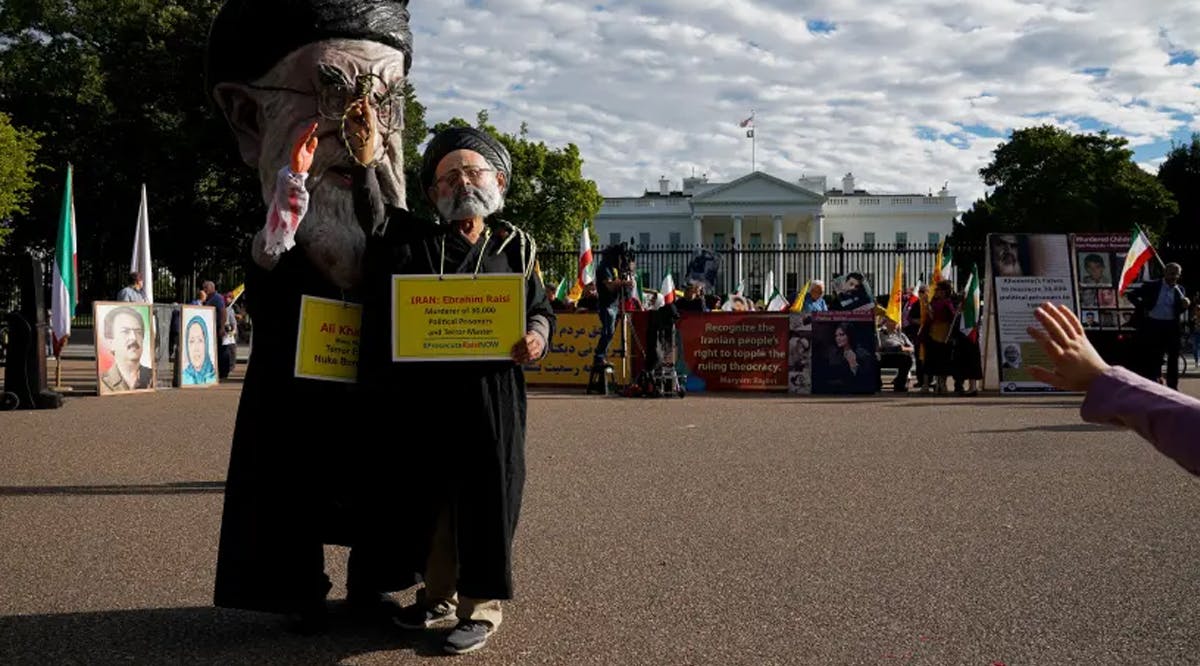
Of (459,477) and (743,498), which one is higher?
(459,477)

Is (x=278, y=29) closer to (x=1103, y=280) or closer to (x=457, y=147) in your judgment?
(x=457, y=147)

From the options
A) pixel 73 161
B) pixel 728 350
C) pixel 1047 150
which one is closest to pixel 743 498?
pixel 728 350

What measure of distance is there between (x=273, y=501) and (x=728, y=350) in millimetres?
12188

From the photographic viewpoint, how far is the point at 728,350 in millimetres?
15539

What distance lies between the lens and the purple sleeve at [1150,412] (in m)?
1.61

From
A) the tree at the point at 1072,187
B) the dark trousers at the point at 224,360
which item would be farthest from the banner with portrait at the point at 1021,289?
the tree at the point at 1072,187

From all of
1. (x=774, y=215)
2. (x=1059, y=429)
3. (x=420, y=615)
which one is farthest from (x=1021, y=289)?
(x=774, y=215)

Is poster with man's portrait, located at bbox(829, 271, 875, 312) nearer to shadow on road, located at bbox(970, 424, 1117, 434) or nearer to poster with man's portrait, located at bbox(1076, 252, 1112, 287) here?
poster with man's portrait, located at bbox(1076, 252, 1112, 287)

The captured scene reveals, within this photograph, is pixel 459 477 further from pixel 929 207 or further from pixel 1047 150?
pixel 929 207

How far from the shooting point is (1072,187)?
53406 mm

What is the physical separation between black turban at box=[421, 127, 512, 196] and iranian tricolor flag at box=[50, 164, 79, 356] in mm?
10908

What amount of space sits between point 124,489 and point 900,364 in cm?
1169

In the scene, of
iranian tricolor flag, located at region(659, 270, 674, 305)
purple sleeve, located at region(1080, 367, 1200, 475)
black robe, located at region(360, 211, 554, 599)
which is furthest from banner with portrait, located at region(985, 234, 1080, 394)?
purple sleeve, located at region(1080, 367, 1200, 475)

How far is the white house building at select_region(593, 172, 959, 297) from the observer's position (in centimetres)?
7975
